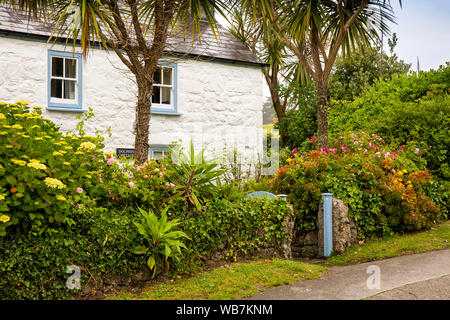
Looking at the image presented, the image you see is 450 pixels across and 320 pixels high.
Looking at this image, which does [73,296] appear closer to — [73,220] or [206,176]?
[73,220]

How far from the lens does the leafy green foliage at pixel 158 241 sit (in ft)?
16.7

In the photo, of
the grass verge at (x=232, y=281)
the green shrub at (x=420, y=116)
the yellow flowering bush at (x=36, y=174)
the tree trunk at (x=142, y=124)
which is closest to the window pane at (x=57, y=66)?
the tree trunk at (x=142, y=124)

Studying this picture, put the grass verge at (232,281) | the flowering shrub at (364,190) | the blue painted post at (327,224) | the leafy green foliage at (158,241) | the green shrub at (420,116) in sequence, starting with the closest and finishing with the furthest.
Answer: the grass verge at (232,281) < the leafy green foliage at (158,241) < the blue painted post at (327,224) < the flowering shrub at (364,190) < the green shrub at (420,116)

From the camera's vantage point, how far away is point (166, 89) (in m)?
13.0

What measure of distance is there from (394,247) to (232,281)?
349 centimetres

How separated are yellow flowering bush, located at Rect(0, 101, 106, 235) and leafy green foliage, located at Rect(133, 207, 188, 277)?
77cm

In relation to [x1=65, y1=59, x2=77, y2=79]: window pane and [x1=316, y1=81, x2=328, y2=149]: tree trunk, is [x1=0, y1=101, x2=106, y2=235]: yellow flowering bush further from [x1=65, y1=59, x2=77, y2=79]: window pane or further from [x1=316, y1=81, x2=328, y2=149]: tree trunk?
[x1=316, y1=81, x2=328, y2=149]: tree trunk

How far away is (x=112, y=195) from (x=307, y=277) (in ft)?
9.05

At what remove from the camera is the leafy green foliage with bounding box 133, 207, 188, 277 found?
509 centimetres

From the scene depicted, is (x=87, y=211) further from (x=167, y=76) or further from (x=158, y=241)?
(x=167, y=76)

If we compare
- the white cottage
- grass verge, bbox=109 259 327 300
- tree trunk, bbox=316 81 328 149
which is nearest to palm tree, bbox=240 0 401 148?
tree trunk, bbox=316 81 328 149

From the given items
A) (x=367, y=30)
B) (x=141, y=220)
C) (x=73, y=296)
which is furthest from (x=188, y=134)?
(x=73, y=296)

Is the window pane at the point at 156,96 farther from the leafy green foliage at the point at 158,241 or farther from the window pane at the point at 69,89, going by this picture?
the leafy green foliage at the point at 158,241

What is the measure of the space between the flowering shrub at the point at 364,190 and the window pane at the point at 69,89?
6.44 metres
